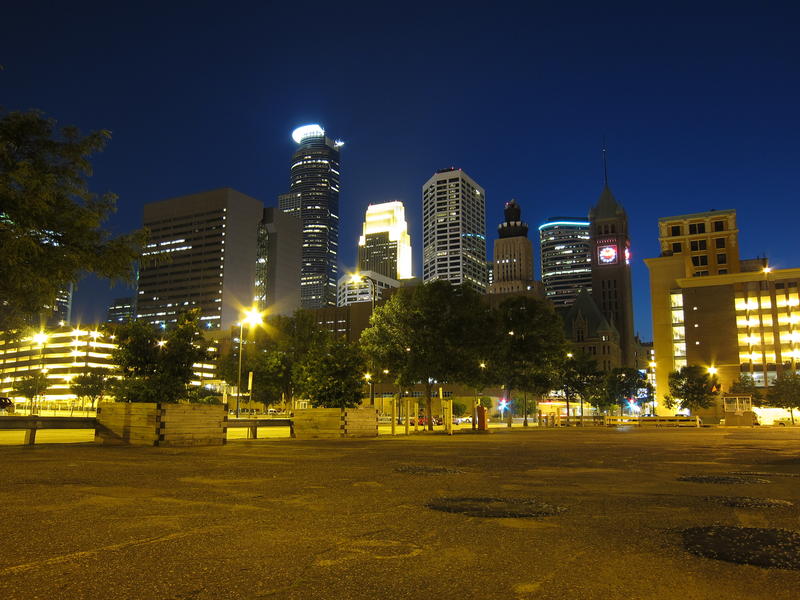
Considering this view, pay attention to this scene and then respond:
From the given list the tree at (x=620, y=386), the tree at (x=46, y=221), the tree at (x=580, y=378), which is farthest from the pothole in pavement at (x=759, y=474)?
the tree at (x=620, y=386)

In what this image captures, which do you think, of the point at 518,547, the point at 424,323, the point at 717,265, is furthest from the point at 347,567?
the point at 717,265

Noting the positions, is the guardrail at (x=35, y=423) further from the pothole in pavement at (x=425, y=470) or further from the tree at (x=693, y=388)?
the tree at (x=693, y=388)

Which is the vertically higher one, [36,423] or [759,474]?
[36,423]

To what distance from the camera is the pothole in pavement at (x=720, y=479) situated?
11.1 meters

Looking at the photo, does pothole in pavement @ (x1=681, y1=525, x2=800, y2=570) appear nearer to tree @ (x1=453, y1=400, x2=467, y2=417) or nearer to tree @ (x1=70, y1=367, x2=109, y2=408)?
tree @ (x1=453, y1=400, x2=467, y2=417)

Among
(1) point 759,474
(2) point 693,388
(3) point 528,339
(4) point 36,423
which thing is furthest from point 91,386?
(1) point 759,474

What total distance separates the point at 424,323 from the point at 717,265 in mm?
125562

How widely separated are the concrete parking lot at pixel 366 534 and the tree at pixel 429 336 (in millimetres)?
31469

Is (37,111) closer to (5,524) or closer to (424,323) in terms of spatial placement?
(5,524)

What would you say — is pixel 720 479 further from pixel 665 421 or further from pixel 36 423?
pixel 665 421

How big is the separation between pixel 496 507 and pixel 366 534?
225 centimetres

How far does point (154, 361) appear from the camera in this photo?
76.8 feet

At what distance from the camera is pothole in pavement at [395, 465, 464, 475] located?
12238mm

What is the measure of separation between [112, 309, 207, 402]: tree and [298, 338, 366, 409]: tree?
22.3 ft
